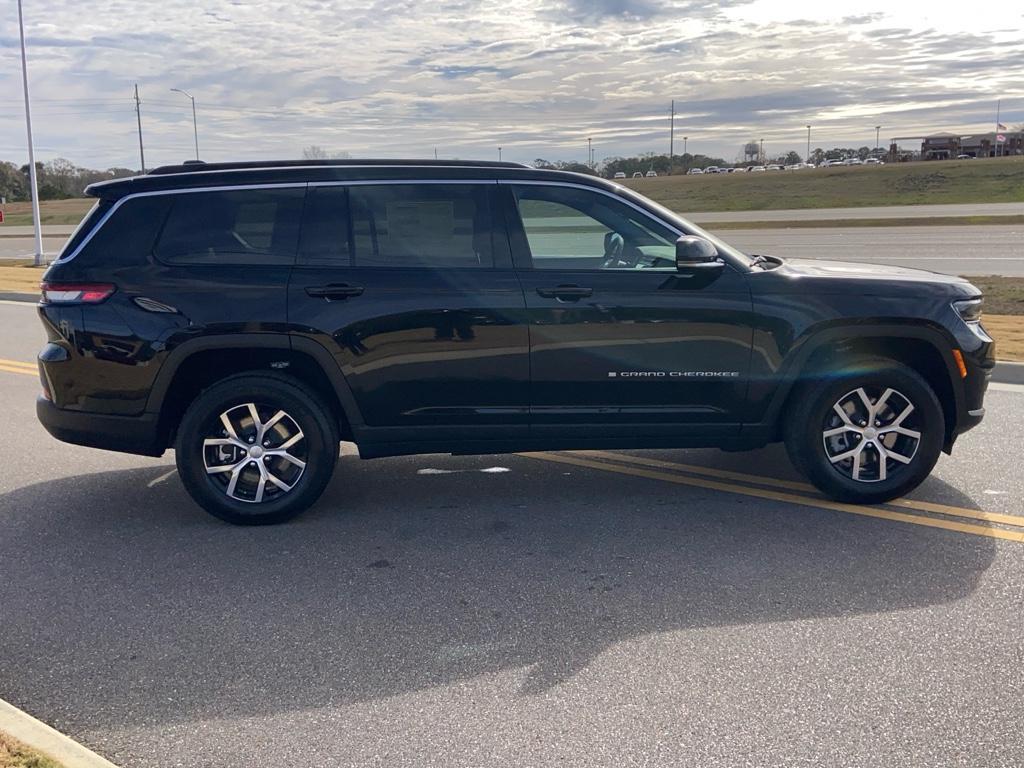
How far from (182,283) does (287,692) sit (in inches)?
100

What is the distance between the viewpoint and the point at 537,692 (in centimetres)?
345

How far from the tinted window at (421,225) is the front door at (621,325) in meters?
0.20

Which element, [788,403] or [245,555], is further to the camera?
[788,403]

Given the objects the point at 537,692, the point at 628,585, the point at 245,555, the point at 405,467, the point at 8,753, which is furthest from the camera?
the point at 405,467

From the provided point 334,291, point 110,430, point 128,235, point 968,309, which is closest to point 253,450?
point 110,430

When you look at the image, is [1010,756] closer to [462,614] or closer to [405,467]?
[462,614]

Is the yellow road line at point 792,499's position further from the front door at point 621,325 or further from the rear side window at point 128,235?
the rear side window at point 128,235

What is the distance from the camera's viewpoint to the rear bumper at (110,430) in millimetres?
5199

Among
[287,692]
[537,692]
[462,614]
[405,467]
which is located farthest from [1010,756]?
[405,467]

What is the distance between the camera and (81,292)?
510cm

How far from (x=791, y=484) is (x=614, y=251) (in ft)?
6.23

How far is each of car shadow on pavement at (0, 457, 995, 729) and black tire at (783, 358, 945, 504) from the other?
0.28m

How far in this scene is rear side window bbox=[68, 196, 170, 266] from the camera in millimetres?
5133

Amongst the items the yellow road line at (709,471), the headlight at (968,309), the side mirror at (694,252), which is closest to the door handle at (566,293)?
the side mirror at (694,252)
